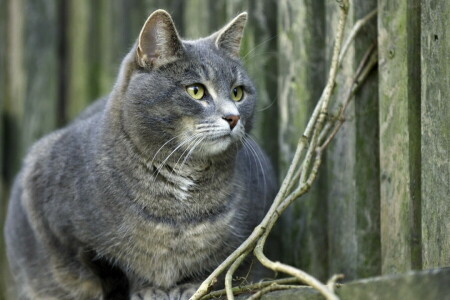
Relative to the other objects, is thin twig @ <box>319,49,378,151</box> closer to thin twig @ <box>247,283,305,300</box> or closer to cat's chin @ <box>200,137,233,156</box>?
cat's chin @ <box>200,137,233,156</box>

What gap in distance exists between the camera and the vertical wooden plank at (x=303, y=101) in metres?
3.74

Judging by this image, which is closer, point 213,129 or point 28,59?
point 213,129

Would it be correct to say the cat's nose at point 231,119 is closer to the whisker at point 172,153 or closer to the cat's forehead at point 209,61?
the whisker at point 172,153

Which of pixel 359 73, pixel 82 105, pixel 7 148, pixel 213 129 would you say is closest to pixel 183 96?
pixel 213 129

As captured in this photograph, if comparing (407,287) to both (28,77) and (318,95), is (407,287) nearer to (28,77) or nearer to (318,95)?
(318,95)

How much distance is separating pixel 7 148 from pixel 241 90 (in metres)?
2.29

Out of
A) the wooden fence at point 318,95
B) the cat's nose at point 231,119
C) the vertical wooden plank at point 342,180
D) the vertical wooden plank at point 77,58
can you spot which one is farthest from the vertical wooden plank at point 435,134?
the vertical wooden plank at point 77,58

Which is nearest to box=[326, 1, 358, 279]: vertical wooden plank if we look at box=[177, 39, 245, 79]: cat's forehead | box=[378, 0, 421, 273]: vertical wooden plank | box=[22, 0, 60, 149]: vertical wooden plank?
box=[378, 0, 421, 273]: vertical wooden plank

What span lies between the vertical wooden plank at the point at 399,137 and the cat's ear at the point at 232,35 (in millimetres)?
637

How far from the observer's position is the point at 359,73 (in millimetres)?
3473

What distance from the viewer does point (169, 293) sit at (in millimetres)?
3352

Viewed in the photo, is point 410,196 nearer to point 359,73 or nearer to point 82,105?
point 359,73

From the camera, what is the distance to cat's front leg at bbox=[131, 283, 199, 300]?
333 centimetres

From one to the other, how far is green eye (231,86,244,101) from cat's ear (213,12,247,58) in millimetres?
203
